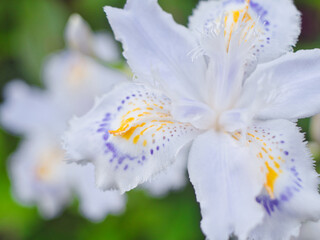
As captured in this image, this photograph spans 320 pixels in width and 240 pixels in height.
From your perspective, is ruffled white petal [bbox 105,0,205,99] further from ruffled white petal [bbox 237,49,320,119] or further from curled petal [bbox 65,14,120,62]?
curled petal [bbox 65,14,120,62]

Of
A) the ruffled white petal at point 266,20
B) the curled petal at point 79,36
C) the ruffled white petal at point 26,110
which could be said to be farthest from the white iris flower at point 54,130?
the ruffled white petal at point 266,20

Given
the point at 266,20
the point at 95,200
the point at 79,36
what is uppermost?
the point at 266,20

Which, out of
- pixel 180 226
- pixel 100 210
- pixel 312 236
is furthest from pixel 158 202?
pixel 312 236

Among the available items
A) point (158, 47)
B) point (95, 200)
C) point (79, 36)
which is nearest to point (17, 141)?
point (95, 200)

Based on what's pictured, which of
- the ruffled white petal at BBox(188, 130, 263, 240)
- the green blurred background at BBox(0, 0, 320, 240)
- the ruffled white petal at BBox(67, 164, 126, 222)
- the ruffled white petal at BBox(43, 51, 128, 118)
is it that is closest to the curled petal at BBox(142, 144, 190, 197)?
the ruffled white petal at BBox(67, 164, 126, 222)

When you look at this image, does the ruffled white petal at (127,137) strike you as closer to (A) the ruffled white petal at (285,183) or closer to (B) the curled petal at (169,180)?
(A) the ruffled white petal at (285,183)

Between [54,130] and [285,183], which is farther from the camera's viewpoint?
[54,130]

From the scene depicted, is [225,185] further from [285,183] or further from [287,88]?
[287,88]
